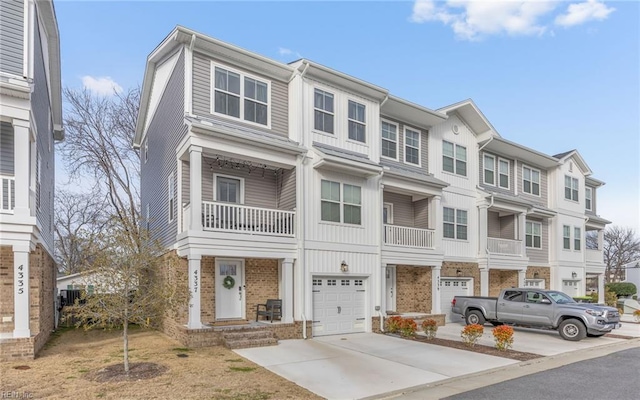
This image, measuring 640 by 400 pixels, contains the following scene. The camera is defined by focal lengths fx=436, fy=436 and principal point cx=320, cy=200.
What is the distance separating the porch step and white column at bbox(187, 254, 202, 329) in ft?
2.87

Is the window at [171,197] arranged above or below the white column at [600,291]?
above

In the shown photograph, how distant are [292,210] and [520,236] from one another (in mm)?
13918

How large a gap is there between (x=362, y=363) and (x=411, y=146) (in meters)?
10.8

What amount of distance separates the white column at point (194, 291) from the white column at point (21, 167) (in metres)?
4.06

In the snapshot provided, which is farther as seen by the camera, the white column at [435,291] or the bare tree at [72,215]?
the bare tree at [72,215]

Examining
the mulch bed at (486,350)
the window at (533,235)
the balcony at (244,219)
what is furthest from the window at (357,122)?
the window at (533,235)

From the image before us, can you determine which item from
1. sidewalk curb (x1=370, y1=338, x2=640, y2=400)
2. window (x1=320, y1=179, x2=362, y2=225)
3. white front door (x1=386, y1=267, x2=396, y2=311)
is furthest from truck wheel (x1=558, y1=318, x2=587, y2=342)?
window (x1=320, y1=179, x2=362, y2=225)

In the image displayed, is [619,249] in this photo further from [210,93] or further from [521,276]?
[210,93]

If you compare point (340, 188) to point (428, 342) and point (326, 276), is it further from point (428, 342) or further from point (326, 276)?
point (428, 342)

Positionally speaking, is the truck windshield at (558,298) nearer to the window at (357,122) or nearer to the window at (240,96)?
the window at (357,122)

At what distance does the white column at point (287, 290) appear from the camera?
13461 mm

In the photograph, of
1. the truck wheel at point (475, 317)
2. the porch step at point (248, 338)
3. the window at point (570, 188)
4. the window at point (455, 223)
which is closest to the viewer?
the porch step at point (248, 338)

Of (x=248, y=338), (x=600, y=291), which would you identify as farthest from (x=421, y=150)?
(x=600, y=291)

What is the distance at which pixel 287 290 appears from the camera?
535 inches
